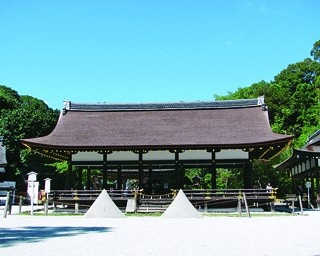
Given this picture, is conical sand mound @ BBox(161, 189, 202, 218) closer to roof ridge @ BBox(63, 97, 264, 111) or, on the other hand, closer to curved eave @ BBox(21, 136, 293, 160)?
curved eave @ BBox(21, 136, 293, 160)

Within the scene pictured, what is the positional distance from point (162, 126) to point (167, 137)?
5.68 ft

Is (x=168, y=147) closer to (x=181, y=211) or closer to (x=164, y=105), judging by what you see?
(x=181, y=211)

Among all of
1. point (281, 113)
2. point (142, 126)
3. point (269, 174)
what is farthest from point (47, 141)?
point (281, 113)

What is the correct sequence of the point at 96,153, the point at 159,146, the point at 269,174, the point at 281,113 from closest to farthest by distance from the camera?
the point at 159,146 → the point at 96,153 → the point at 269,174 → the point at 281,113

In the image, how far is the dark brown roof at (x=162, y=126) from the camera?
1855cm

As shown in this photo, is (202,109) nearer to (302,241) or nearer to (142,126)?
(142,126)

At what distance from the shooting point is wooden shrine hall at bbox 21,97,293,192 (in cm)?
1856

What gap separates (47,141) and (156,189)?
978 centimetres

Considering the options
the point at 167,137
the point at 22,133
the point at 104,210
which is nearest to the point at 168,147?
the point at 167,137

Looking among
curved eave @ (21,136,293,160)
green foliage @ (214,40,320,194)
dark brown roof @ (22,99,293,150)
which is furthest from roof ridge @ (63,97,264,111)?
green foliage @ (214,40,320,194)

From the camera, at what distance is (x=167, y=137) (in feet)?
63.5

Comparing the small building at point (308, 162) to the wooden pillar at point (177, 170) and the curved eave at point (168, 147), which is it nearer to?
the curved eave at point (168, 147)

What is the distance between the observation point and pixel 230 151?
1933cm

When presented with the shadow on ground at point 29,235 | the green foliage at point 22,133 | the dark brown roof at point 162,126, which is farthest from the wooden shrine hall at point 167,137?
the green foliage at point 22,133
